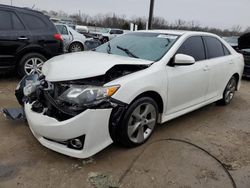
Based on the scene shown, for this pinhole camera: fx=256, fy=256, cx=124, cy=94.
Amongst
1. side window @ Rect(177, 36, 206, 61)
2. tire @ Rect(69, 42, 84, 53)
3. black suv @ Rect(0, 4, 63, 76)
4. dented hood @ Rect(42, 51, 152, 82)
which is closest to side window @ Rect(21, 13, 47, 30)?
black suv @ Rect(0, 4, 63, 76)

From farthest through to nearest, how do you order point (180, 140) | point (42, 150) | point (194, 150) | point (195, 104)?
point (195, 104), point (180, 140), point (194, 150), point (42, 150)

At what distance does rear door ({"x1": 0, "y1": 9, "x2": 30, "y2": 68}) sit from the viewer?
5.51 m

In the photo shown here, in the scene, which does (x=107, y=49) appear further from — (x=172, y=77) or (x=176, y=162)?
(x=176, y=162)

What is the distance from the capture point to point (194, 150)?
3342 millimetres

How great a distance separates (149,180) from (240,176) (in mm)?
1055

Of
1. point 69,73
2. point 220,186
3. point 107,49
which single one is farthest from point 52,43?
point 220,186

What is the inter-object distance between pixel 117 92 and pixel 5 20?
416 cm

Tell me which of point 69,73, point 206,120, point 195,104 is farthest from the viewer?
point 206,120

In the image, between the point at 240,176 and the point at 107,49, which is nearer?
the point at 240,176

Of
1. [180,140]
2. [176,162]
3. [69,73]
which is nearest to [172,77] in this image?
[180,140]

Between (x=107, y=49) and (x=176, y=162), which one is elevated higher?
(x=107, y=49)

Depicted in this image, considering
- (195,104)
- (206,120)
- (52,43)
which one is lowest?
(206,120)

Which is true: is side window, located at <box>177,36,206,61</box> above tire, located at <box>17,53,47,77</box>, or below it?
above

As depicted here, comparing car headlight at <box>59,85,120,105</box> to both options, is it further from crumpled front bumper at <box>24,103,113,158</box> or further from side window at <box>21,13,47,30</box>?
side window at <box>21,13,47,30</box>
